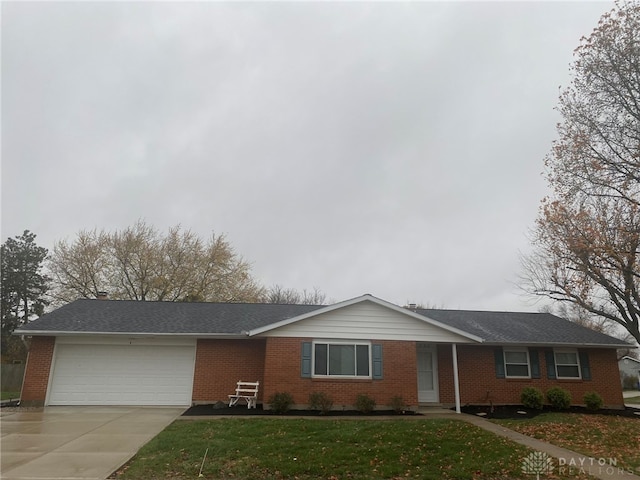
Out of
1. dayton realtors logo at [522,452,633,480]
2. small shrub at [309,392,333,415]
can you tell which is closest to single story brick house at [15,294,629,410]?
small shrub at [309,392,333,415]

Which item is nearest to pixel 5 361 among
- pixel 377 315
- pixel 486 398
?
pixel 377 315

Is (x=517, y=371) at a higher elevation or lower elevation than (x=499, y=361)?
lower

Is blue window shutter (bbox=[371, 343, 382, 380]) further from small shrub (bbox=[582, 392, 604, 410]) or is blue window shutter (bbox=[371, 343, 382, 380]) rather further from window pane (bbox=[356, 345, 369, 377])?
small shrub (bbox=[582, 392, 604, 410])

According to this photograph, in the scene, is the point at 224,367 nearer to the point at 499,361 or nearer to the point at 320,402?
the point at 320,402

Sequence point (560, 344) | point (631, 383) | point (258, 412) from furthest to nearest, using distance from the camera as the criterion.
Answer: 1. point (631, 383)
2. point (560, 344)
3. point (258, 412)

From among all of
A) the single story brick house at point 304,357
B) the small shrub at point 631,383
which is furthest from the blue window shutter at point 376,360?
the small shrub at point 631,383

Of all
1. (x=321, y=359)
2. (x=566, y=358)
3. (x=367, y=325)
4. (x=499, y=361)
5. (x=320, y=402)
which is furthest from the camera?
(x=566, y=358)

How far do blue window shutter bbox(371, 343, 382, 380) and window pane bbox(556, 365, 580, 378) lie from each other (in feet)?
26.2

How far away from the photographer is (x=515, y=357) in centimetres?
1731

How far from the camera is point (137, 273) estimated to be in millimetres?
31594

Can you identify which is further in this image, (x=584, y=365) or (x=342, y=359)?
(x=584, y=365)

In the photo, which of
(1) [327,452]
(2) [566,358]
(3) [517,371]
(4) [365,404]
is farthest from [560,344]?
(1) [327,452]

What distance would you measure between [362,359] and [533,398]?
657 centimetres

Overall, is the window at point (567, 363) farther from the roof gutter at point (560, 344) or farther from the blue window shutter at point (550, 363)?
the roof gutter at point (560, 344)
